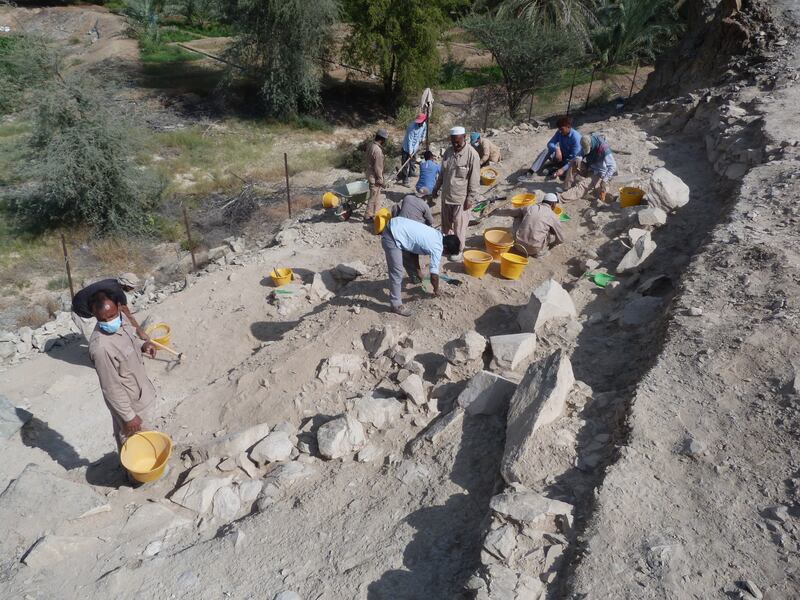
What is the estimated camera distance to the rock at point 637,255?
599 centimetres

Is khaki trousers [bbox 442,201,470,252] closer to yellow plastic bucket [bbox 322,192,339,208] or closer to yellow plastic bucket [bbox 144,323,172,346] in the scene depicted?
yellow plastic bucket [bbox 322,192,339,208]

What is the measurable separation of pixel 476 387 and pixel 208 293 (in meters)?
4.64

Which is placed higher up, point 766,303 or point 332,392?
point 766,303

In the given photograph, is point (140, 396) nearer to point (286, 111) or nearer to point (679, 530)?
point (679, 530)

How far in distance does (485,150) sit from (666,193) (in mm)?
3592

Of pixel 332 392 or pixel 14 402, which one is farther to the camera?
pixel 14 402

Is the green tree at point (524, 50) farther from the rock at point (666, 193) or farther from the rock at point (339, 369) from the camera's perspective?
the rock at point (339, 369)

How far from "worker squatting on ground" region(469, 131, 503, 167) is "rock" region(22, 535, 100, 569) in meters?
8.09

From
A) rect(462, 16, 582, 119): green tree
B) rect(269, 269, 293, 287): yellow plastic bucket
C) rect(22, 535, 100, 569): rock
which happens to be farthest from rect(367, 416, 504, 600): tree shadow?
rect(462, 16, 582, 119): green tree

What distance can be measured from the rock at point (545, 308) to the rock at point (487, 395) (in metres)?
0.97

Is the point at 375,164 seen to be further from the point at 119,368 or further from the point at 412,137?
the point at 119,368

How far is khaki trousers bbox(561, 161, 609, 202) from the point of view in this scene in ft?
25.4

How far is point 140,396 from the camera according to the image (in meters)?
4.43

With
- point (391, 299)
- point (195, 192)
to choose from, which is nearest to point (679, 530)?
point (391, 299)
